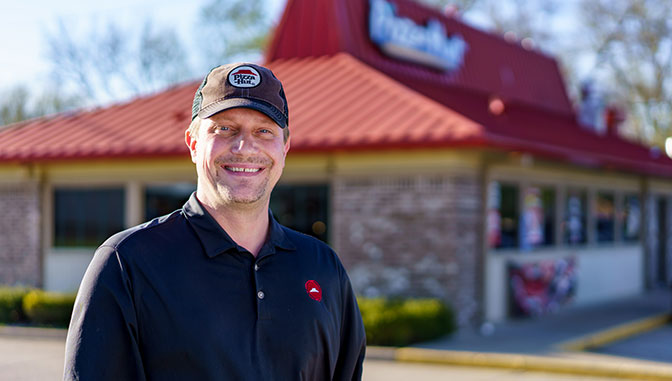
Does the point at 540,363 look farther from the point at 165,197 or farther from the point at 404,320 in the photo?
the point at 165,197

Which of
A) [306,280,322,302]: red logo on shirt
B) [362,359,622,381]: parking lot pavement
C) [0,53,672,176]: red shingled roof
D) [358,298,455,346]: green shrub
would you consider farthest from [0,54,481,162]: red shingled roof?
[306,280,322,302]: red logo on shirt

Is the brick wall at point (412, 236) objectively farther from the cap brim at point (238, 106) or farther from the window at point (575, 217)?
the cap brim at point (238, 106)

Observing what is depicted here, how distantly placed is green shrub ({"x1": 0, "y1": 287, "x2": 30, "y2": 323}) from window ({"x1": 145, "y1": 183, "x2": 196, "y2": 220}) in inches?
98.5

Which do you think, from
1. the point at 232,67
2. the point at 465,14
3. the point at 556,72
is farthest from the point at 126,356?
the point at 465,14

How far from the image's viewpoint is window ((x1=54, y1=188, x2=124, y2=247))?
15.3 meters

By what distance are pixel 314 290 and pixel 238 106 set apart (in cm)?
64

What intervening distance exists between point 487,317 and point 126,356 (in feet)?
38.8

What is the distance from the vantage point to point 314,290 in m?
2.75

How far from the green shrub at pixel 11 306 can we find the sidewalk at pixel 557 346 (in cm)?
630

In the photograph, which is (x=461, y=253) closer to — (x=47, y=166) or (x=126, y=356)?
(x=47, y=166)

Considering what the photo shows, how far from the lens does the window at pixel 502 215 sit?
1395 centimetres

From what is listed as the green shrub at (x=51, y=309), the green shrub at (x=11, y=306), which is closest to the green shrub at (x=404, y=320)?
the green shrub at (x=51, y=309)

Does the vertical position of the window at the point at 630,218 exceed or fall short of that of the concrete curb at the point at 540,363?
it exceeds it

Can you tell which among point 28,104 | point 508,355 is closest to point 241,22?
point 28,104
